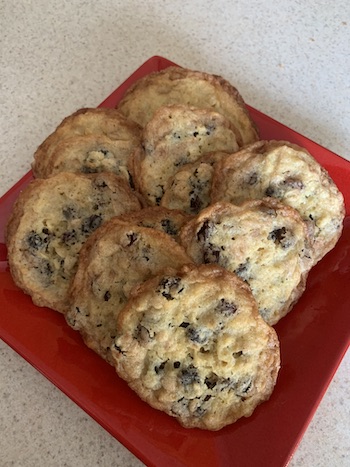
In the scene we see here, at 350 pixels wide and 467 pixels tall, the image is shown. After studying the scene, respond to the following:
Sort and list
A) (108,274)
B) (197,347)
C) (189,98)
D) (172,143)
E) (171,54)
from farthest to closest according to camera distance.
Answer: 1. (171,54)
2. (189,98)
3. (172,143)
4. (108,274)
5. (197,347)

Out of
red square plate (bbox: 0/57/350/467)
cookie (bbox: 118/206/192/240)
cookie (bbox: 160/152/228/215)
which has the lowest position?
red square plate (bbox: 0/57/350/467)

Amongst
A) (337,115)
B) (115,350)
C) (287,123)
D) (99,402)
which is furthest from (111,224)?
(337,115)

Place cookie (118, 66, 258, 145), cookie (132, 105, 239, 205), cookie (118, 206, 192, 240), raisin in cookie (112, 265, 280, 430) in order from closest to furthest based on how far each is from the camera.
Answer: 1. raisin in cookie (112, 265, 280, 430)
2. cookie (118, 206, 192, 240)
3. cookie (132, 105, 239, 205)
4. cookie (118, 66, 258, 145)

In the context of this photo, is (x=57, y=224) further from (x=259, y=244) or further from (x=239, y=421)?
(x=239, y=421)

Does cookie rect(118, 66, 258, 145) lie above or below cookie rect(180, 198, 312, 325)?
above

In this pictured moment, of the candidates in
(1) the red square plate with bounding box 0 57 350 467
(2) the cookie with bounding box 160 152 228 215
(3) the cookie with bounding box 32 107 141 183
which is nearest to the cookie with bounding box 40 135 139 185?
(3) the cookie with bounding box 32 107 141 183

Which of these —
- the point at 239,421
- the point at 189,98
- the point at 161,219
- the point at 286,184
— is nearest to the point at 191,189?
the point at 161,219

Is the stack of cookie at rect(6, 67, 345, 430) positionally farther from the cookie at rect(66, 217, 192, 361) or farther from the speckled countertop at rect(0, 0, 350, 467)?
the speckled countertop at rect(0, 0, 350, 467)
